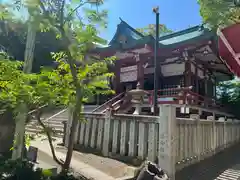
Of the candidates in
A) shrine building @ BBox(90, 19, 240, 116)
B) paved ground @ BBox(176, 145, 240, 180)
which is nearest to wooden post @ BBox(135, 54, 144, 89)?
shrine building @ BBox(90, 19, 240, 116)

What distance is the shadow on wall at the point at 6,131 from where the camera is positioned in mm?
4410

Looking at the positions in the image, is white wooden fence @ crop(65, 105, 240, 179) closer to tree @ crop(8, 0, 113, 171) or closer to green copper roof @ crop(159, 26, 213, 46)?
tree @ crop(8, 0, 113, 171)

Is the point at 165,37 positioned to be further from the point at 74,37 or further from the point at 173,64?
the point at 74,37

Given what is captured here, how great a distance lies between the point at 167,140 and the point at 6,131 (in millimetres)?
3504

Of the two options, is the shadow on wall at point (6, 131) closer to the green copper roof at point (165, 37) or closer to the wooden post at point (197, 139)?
the wooden post at point (197, 139)

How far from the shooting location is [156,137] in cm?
460

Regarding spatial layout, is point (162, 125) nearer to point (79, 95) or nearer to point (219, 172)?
point (79, 95)

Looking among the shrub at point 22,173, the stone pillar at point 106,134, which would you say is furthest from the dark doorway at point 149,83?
the shrub at point 22,173

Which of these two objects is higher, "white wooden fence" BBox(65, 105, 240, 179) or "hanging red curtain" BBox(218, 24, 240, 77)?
"hanging red curtain" BBox(218, 24, 240, 77)

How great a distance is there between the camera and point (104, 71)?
11.8 feet

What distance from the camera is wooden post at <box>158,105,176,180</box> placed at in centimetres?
417

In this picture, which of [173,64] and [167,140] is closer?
[167,140]

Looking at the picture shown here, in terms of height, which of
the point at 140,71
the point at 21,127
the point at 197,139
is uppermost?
the point at 140,71

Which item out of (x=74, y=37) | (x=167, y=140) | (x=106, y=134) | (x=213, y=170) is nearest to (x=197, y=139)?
Result: (x=213, y=170)
